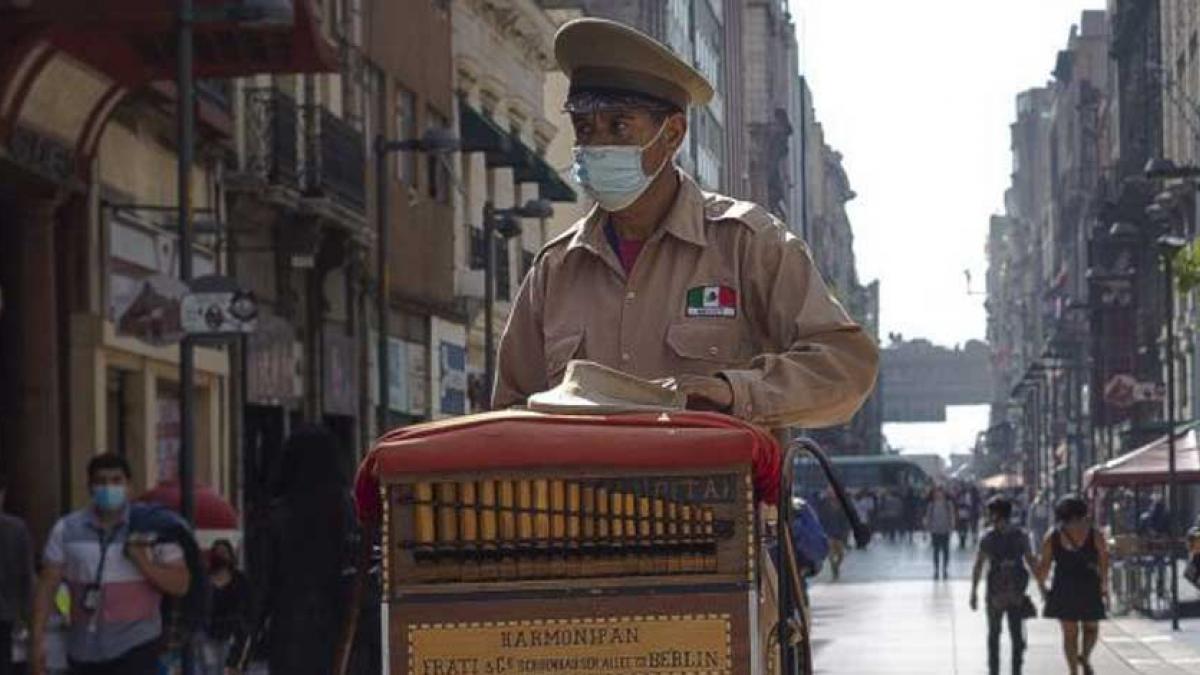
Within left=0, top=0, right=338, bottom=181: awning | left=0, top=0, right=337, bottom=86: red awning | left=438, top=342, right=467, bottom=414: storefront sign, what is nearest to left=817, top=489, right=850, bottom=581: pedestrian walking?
left=438, top=342, right=467, bottom=414: storefront sign

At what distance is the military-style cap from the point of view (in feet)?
21.0

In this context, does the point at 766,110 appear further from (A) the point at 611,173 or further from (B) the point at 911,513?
(A) the point at 611,173

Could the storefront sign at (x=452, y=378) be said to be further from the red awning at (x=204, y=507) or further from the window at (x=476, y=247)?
the red awning at (x=204, y=507)

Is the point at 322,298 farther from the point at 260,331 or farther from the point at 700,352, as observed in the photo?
the point at 700,352

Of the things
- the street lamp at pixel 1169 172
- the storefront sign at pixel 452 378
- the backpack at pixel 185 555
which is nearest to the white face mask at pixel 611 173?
the backpack at pixel 185 555

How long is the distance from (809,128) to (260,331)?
15304cm

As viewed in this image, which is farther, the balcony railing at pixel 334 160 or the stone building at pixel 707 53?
the stone building at pixel 707 53

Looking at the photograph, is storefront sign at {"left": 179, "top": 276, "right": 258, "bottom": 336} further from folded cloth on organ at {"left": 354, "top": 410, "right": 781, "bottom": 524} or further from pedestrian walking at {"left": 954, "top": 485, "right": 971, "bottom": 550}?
pedestrian walking at {"left": 954, "top": 485, "right": 971, "bottom": 550}

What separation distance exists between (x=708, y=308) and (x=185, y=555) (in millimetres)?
9609

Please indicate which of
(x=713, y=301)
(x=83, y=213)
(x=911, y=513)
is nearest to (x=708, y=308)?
(x=713, y=301)

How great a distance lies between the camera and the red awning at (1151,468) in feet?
142

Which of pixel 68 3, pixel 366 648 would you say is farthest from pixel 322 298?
pixel 366 648

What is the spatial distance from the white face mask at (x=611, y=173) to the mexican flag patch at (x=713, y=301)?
0.75 feet

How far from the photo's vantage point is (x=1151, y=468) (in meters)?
44.0
